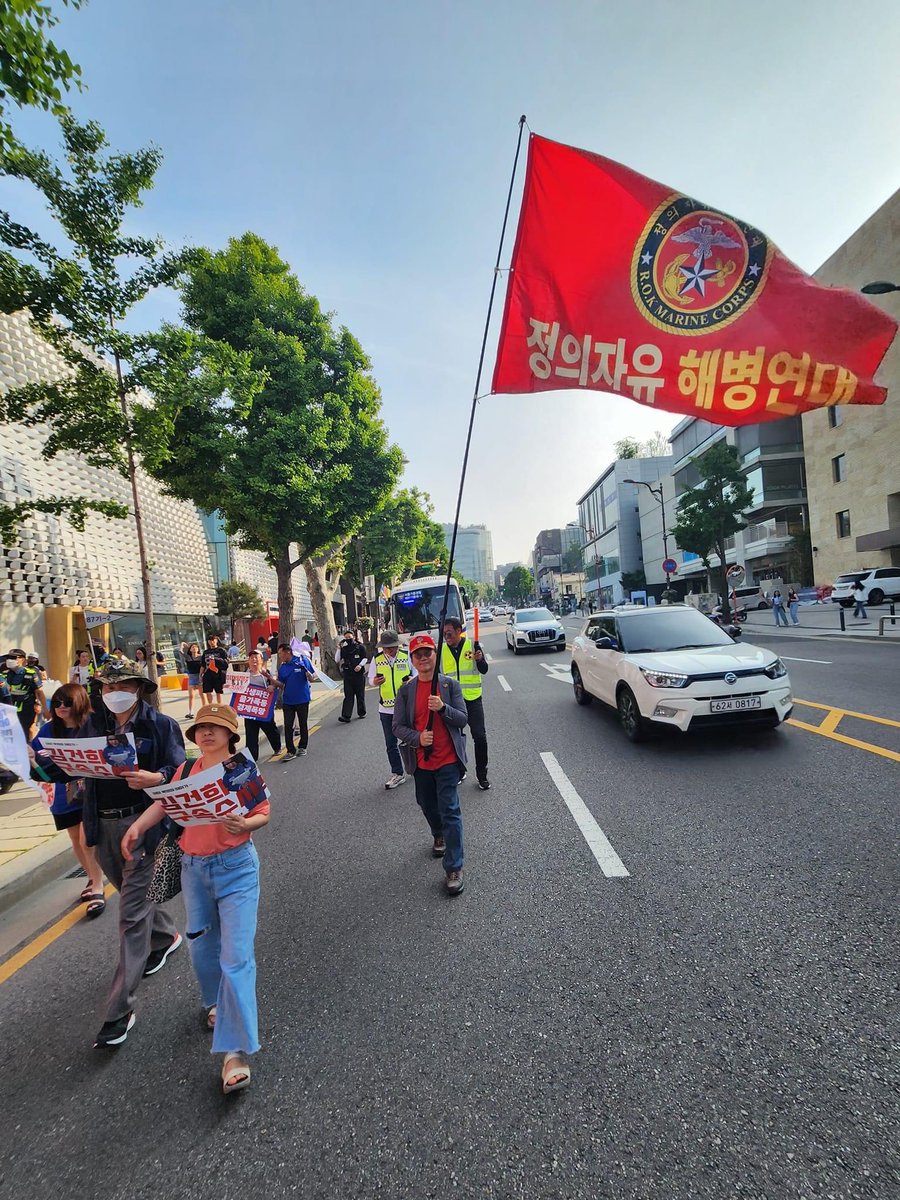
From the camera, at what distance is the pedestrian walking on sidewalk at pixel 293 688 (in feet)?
28.5

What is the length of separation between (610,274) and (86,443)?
800 cm

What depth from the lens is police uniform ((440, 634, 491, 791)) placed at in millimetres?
5738

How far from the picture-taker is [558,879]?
3809 mm

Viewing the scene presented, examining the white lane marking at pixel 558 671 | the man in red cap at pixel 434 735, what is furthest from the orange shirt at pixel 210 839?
the white lane marking at pixel 558 671

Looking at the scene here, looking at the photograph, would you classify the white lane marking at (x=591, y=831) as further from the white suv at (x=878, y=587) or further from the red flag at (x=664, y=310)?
the white suv at (x=878, y=587)

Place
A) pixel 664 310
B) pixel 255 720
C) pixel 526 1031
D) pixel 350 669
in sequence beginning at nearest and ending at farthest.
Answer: pixel 526 1031
pixel 664 310
pixel 255 720
pixel 350 669

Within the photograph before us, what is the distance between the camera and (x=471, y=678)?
5.97 metres

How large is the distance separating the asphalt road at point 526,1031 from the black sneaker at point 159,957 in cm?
12

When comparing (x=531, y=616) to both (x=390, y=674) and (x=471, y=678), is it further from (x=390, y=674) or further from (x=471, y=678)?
(x=471, y=678)

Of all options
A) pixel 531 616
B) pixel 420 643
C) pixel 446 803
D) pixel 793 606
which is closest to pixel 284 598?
pixel 531 616

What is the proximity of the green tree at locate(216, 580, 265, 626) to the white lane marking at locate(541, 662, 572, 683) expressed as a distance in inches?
837

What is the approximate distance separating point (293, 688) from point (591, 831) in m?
5.45

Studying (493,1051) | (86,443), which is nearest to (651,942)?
(493,1051)

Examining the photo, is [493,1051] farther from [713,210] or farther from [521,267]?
[713,210]
